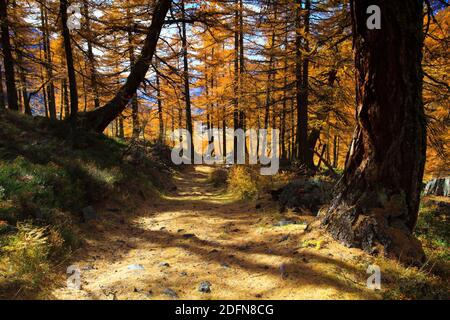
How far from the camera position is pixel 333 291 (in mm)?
3146

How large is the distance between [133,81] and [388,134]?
1007 cm

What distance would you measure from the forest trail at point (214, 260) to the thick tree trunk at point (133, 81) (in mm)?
5838

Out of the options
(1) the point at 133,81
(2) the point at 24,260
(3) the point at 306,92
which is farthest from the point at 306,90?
(2) the point at 24,260

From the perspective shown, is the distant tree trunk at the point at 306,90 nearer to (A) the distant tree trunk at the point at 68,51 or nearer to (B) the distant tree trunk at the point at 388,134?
(B) the distant tree trunk at the point at 388,134

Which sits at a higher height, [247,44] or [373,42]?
[247,44]

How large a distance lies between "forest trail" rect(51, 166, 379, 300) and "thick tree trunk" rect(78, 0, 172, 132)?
19.2 ft

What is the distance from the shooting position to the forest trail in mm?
3340

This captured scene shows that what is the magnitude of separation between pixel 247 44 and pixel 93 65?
969cm

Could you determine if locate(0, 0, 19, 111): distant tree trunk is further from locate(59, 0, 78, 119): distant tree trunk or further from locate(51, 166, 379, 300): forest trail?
locate(51, 166, 379, 300): forest trail

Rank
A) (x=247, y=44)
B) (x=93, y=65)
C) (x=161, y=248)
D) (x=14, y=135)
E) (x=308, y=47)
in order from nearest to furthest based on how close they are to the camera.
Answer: (x=161, y=248) < (x=14, y=135) < (x=308, y=47) < (x=93, y=65) < (x=247, y=44)

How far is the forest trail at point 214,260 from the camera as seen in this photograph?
3340 mm

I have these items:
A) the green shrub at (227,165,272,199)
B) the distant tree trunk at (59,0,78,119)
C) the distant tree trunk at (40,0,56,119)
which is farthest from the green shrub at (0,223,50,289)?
the distant tree trunk at (40,0,56,119)

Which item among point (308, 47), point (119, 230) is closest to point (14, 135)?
point (119, 230)
